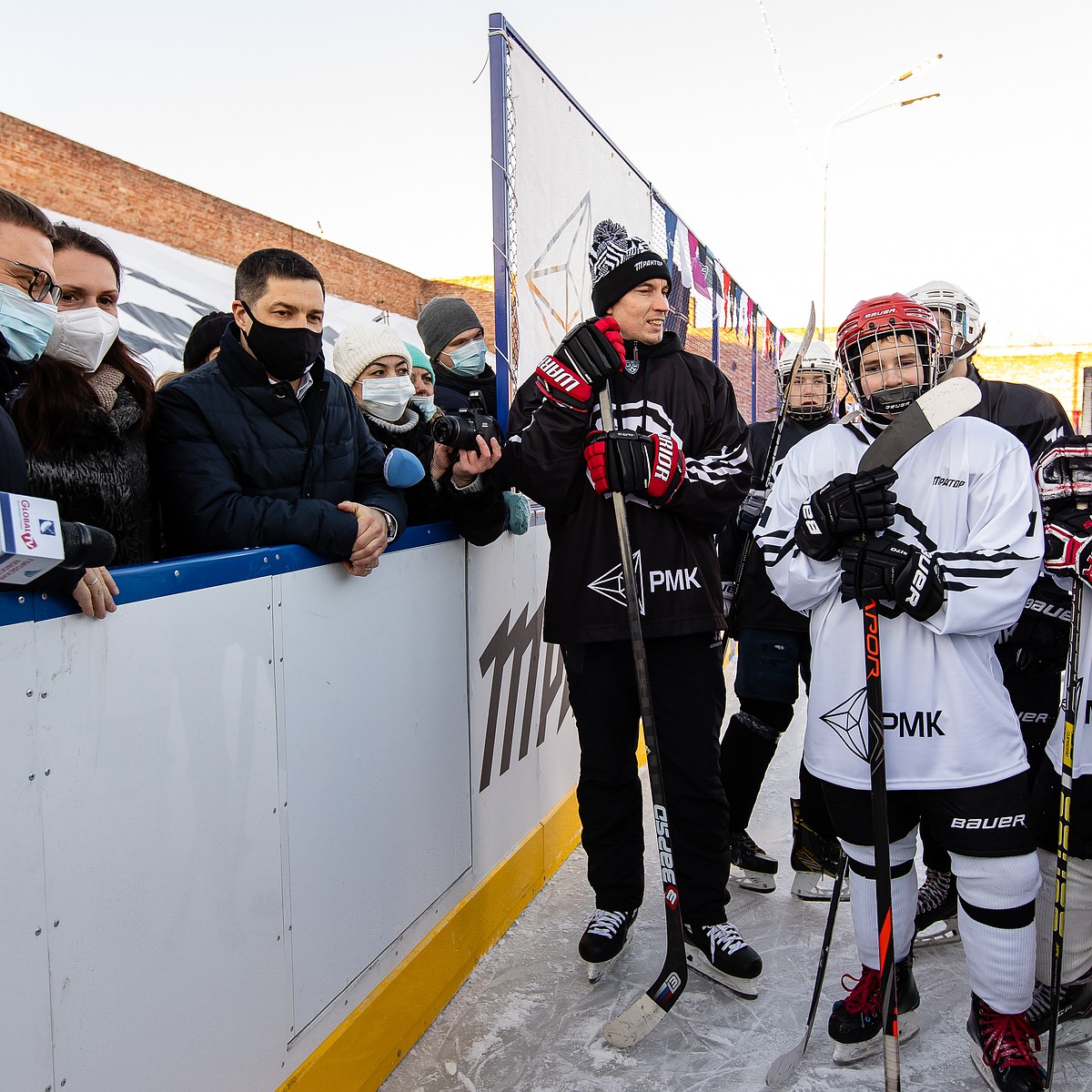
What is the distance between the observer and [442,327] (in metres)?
3.30

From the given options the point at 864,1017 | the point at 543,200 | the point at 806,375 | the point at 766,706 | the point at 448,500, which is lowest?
the point at 864,1017

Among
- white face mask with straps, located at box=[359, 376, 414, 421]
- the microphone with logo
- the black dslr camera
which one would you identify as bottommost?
the microphone with logo

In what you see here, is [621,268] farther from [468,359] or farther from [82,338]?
[82,338]

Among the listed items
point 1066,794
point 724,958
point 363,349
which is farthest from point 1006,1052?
point 363,349

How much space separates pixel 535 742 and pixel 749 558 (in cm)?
98

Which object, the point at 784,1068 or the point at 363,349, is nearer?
the point at 784,1068

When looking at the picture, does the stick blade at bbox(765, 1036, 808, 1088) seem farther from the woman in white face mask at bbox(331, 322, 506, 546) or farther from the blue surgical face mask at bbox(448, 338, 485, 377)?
the blue surgical face mask at bbox(448, 338, 485, 377)

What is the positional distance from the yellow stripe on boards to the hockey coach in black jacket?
338 millimetres

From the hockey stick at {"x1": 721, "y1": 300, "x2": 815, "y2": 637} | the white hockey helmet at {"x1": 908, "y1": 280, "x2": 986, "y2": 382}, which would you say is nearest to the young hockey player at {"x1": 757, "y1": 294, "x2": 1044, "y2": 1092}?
the white hockey helmet at {"x1": 908, "y1": 280, "x2": 986, "y2": 382}

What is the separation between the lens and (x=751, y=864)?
326cm

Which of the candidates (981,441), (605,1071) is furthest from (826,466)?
(605,1071)

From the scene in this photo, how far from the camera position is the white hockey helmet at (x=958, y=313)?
2.55 metres

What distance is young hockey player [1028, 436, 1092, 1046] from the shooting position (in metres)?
2.17

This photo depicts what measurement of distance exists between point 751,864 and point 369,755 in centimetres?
164
